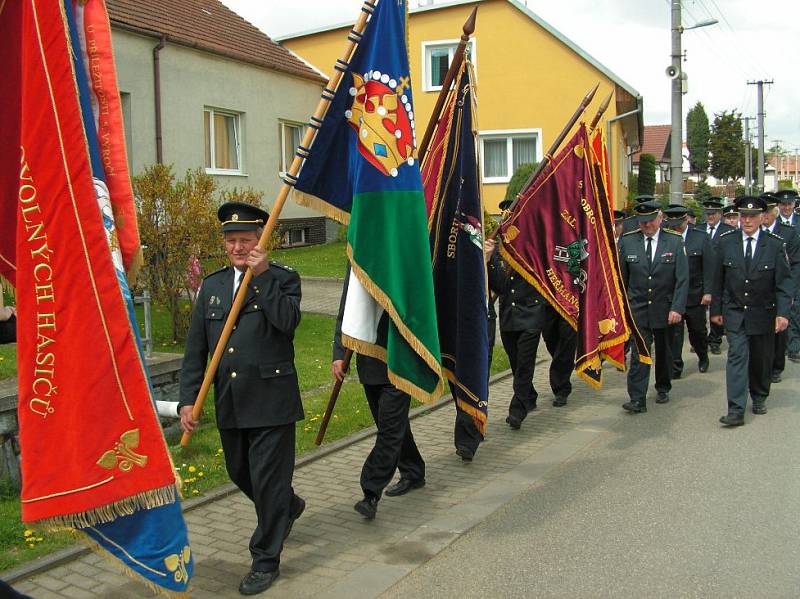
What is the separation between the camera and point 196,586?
450 cm

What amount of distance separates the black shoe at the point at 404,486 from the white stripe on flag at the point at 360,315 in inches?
50.5

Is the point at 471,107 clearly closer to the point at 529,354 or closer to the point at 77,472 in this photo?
the point at 529,354

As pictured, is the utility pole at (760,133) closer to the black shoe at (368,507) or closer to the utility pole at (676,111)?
the utility pole at (676,111)

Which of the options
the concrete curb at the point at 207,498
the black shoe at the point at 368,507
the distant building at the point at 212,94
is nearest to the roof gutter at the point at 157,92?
the distant building at the point at 212,94

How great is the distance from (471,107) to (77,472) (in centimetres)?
404

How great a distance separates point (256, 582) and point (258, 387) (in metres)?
1.01

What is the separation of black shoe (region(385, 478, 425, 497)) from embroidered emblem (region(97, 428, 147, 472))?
9.40 feet

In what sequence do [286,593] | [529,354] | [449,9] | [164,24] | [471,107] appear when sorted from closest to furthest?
[286,593]
[471,107]
[529,354]
[164,24]
[449,9]

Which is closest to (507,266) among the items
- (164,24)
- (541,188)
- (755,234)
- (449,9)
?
(541,188)

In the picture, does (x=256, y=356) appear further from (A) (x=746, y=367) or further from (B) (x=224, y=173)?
(B) (x=224, y=173)

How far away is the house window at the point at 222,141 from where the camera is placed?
20125mm

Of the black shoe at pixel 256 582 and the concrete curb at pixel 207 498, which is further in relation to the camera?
the concrete curb at pixel 207 498

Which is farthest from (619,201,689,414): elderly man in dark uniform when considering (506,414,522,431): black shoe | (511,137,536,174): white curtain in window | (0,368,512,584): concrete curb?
(511,137,536,174): white curtain in window

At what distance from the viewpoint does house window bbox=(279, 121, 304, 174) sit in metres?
22.9
